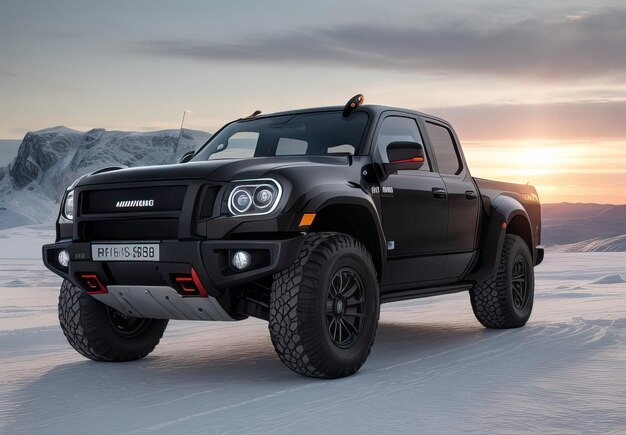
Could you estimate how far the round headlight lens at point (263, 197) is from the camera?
5.64 metres

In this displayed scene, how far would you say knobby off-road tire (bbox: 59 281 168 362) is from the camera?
6.78 m

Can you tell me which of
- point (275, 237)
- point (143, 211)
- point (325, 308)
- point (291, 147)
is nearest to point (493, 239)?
point (291, 147)

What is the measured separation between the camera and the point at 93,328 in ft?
22.3

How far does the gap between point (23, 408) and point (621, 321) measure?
609cm

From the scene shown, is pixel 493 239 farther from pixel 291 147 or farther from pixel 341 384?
pixel 341 384

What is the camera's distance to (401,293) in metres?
7.03

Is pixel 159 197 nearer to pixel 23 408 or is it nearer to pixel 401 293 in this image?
pixel 23 408

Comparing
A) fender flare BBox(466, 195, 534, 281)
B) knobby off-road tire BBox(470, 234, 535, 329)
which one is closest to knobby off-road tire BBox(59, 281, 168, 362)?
fender flare BBox(466, 195, 534, 281)

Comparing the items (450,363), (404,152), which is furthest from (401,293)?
(404,152)

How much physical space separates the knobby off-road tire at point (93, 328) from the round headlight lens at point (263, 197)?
1.86m

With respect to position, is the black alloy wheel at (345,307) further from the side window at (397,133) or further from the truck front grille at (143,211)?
the side window at (397,133)

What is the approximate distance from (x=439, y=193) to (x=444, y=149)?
82 cm

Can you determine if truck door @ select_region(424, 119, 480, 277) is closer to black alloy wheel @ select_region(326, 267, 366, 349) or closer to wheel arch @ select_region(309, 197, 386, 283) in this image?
wheel arch @ select_region(309, 197, 386, 283)

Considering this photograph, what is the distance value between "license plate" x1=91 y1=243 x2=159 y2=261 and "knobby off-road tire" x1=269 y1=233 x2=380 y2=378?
0.80 metres
